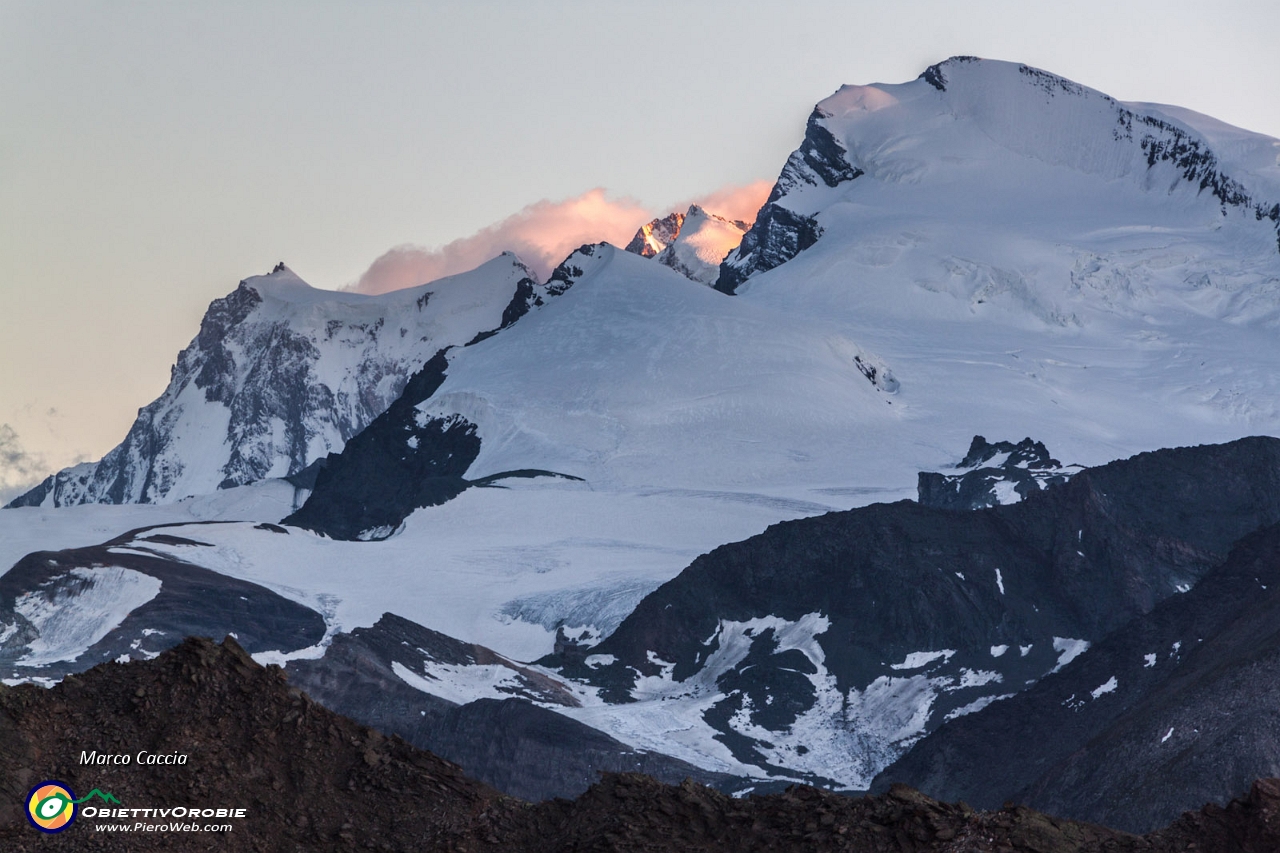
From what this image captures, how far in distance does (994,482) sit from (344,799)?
155356 millimetres

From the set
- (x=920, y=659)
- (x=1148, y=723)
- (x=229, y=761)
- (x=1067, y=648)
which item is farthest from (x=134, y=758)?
(x=1067, y=648)

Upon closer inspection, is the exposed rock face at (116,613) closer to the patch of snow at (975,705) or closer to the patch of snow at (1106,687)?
the patch of snow at (975,705)

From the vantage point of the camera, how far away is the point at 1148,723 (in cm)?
8156

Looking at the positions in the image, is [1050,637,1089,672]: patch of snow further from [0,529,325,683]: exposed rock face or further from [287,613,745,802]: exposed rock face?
[0,529,325,683]: exposed rock face

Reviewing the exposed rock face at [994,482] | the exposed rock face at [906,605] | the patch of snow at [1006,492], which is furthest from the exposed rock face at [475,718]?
the exposed rock face at [994,482]

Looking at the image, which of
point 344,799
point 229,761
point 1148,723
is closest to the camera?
point 229,761

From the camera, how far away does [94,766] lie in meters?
37.5

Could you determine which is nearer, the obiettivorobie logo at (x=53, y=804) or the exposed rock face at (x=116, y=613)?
the obiettivorobie logo at (x=53, y=804)

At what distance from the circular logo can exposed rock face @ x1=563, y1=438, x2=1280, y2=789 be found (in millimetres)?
88387

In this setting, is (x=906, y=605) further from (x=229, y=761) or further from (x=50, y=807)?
(x=50, y=807)

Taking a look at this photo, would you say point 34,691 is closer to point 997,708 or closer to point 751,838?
point 751,838

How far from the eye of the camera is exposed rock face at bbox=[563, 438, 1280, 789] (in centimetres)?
13075

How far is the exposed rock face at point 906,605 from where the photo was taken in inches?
5148

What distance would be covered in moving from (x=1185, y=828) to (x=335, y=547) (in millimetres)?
146044
